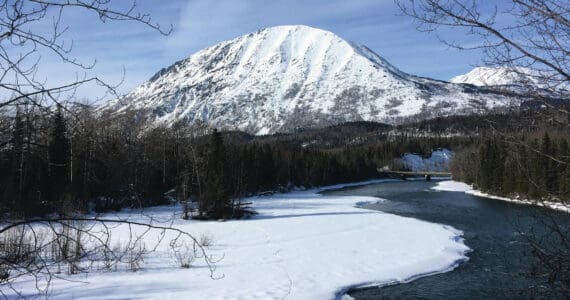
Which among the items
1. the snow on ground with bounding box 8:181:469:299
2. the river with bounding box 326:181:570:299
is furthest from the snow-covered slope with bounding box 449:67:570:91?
the snow on ground with bounding box 8:181:469:299

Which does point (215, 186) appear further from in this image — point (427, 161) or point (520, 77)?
point (427, 161)

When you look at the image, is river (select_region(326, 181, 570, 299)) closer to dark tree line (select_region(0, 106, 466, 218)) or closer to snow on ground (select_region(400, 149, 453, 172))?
dark tree line (select_region(0, 106, 466, 218))

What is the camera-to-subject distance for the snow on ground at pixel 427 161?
159500mm

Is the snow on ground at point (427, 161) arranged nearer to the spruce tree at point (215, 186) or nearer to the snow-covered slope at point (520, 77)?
the spruce tree at point (215, 186)

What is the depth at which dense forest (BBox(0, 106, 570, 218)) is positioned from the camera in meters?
2.63

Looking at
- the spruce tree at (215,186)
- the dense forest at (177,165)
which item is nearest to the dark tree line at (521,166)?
the dense forest at (177,165)

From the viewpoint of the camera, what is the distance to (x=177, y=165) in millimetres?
54594

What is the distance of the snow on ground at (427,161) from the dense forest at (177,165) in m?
42.4

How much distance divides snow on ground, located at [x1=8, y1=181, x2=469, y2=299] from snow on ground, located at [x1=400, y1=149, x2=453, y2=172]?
13117cm

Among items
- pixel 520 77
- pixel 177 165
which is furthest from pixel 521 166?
pixel 177 165

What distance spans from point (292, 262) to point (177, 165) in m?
37.8

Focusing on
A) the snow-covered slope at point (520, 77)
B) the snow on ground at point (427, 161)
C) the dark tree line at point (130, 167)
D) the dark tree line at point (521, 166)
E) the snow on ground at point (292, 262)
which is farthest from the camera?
the snow on ground at point (427, 161)

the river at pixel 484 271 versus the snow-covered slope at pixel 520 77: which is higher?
the snow-covered slope at pixel 520 77

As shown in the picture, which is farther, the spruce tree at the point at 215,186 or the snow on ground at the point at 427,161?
the snow on ground at the point at 427,161
